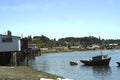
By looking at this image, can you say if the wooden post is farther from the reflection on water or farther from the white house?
the reflection on water

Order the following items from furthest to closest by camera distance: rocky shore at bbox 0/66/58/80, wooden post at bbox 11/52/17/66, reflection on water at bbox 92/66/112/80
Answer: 1. wooden post at bbox 11/52/17/66
2. reflection on water at bbox 92/66/112/80
3. rocky shore at bbox 0/66/58/80

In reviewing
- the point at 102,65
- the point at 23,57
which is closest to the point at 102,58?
the point at 102,65

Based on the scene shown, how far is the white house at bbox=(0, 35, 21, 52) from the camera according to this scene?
6844 centimetres

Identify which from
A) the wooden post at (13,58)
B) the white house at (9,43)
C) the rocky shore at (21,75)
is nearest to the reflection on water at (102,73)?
the rocky shore at (21,75)

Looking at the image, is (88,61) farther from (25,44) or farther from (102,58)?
(25,44)

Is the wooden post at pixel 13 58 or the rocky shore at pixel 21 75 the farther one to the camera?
the wooden post at pixel 13 58

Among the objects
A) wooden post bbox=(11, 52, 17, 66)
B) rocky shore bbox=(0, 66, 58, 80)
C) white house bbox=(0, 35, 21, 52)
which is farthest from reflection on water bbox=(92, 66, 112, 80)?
white house bbox=(0, 35, 21, 52)

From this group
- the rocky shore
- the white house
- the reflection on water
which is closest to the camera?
the rocky shore

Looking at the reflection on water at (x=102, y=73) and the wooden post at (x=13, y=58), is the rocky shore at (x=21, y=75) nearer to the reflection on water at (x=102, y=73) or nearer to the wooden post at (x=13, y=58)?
the reflection on water at (x=102, y=73)

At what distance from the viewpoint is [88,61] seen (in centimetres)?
8562

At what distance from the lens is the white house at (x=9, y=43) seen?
68438 mm

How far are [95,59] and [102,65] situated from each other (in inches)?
96.1

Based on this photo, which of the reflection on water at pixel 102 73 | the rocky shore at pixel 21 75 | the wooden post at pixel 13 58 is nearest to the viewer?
the rocky shore at pixel 21 75

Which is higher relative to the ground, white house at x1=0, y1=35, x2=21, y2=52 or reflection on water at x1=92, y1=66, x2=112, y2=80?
white house at x1=0, y1=35, x2=21, y2=52
